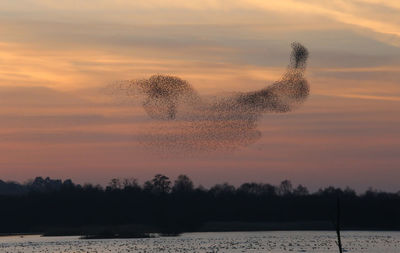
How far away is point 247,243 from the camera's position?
132375 millimetres

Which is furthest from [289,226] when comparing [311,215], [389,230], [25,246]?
[25,246]

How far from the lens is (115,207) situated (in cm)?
19150

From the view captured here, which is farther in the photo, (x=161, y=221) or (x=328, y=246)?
(x=161, y=221)

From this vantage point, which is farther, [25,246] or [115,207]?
[115,207]

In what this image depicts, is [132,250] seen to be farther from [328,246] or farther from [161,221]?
[161,221]

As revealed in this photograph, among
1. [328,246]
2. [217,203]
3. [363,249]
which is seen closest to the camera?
[363,249]

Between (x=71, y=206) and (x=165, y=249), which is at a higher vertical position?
(x=71, y=206)

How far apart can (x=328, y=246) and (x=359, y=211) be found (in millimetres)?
68867

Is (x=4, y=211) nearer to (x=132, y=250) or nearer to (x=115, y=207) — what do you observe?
(x=115, y=207)

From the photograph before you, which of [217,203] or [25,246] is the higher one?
[217,203]

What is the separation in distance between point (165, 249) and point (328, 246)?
2197 centimetres

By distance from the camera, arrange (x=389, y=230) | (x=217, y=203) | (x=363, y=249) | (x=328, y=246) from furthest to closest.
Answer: (x=217, y=203) → (x=389, y=230) → (x=328, y=246) → (x=363, y=249)

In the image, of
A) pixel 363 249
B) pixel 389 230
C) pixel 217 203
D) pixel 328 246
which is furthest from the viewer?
pixel 217 203

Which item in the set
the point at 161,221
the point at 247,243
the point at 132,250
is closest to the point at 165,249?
the point at 132,250
